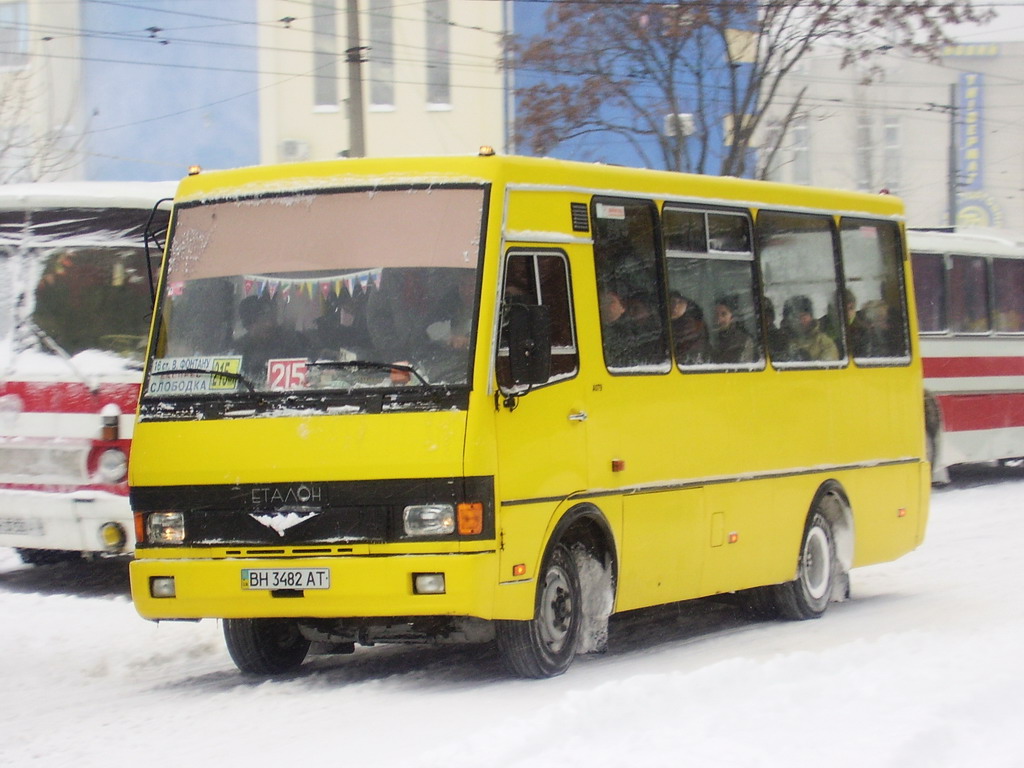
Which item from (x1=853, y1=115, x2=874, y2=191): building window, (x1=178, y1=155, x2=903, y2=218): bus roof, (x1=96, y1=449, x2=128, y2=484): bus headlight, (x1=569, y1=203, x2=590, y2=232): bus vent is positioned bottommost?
(x1=96, y1=449, x2=128, y2=484): bus headlight

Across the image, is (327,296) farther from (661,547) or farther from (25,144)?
(25,144)

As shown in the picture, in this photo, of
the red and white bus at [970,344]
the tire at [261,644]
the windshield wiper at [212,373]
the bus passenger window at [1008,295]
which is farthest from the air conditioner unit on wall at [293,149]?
the windshield wiper at [212,373]

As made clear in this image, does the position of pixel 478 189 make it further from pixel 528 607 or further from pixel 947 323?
pixel 947 323

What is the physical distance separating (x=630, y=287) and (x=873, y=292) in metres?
3.79

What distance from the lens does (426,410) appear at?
8531mm

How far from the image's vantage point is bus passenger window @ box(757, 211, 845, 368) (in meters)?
11.9

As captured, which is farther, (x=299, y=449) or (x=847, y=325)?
(x=847, y=325)

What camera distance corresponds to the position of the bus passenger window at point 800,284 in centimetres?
1189

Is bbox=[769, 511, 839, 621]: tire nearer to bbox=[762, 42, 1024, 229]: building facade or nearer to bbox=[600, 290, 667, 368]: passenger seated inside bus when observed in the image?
bbox=[600, 290, 667, 368]: passenger seated inside bus

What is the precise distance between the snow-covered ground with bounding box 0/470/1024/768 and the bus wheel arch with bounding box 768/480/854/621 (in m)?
0.22

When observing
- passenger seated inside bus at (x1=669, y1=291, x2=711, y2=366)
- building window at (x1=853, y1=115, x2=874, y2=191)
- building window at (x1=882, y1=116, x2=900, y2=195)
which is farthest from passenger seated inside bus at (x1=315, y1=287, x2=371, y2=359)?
building window at (x1=882, y1=116, x2=900, y2=195)

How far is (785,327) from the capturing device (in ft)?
39.4

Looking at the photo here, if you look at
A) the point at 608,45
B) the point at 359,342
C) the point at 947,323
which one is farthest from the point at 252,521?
the point at 608,45

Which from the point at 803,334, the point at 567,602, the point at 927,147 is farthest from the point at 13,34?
the point at 927,147
